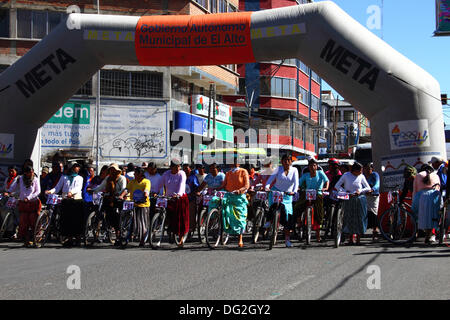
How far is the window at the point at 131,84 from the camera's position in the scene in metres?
37.9

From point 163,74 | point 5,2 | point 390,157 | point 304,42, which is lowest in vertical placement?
point 390,157

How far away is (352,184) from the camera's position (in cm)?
1423

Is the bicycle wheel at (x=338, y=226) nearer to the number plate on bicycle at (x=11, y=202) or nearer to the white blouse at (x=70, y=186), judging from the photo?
the white blouse at (x=70, y=186)

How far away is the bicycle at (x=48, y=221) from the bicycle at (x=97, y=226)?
70 centimetres

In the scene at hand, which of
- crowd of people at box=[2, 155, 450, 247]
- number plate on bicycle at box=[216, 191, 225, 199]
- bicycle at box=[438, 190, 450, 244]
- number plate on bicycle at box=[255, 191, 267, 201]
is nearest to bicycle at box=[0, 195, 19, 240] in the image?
crowd of people at box=[2, 155, 450, 247]

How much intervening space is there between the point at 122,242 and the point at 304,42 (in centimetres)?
641

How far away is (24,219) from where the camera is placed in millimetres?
14906

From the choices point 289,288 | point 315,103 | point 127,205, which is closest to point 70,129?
point 127,205

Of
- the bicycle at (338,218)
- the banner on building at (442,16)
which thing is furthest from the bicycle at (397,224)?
the banner on building at (442,16)

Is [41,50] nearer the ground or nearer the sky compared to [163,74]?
nearer the ground

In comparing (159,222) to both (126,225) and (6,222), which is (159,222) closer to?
(126,225)
